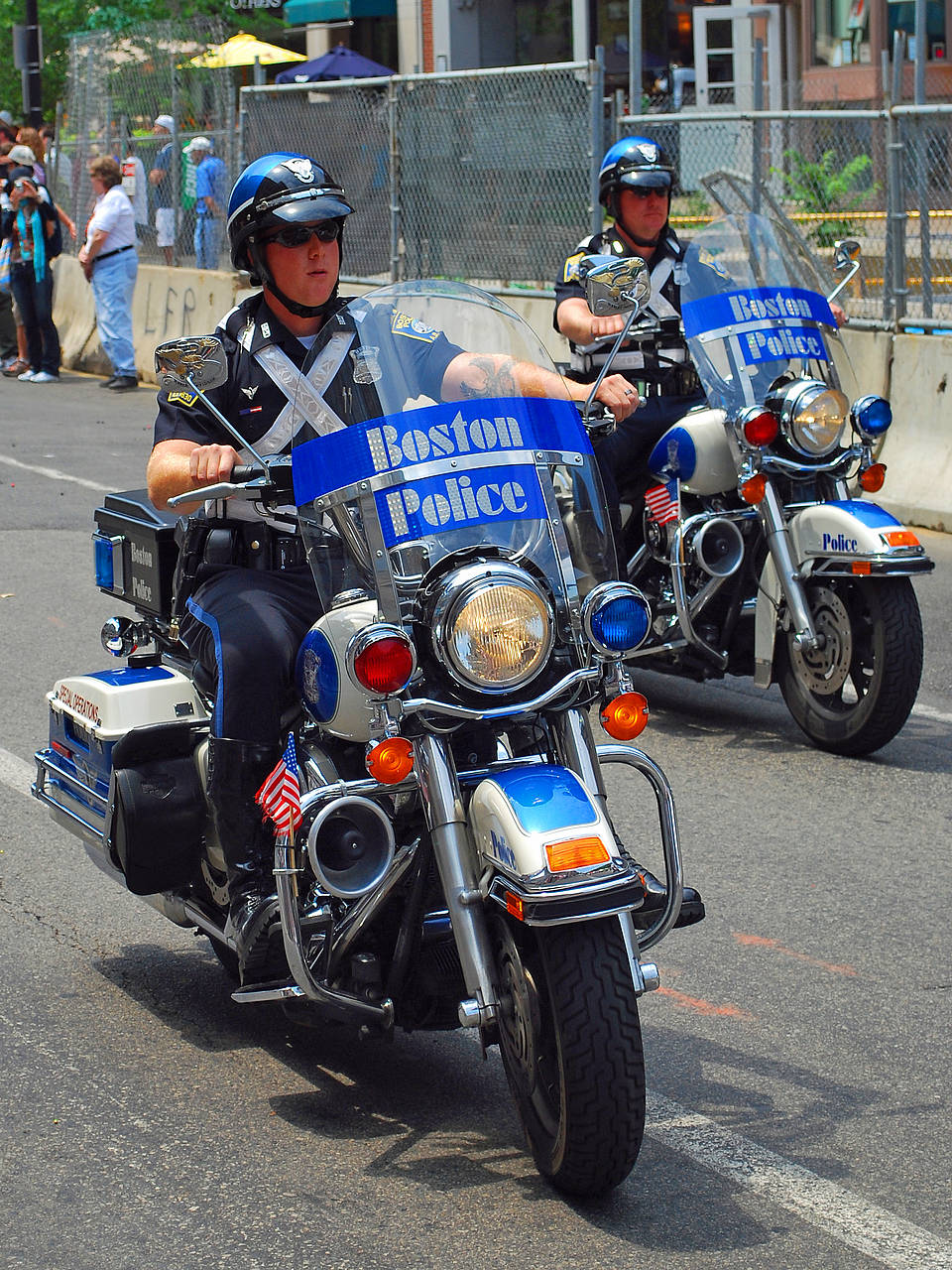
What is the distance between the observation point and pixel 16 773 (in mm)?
6457

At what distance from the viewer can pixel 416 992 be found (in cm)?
379

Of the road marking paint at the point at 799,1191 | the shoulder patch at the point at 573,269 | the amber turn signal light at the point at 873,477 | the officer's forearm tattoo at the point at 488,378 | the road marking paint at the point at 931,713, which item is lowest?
the road marking paint at the point at 799,1191

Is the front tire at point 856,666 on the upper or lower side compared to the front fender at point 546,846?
lower

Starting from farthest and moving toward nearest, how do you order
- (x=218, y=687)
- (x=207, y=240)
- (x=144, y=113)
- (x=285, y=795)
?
(x=144, y=113), (x=207, y=240), (x=218, y=687), (x=285, y=795)

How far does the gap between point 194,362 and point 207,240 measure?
1520 centimetres

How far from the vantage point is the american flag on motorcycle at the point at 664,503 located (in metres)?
7.05

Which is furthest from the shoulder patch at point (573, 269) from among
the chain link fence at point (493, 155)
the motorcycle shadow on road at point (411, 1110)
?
the motorcycle shadow on road at point (411, 1110)

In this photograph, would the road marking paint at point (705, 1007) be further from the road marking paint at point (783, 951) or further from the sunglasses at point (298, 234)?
the sunglasses at point (298, 234)

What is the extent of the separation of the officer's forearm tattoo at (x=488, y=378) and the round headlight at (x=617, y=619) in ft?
1.60

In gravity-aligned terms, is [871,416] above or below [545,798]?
above

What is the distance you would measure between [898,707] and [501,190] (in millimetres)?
8980

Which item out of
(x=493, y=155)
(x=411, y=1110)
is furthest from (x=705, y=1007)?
(x=493, y=155)

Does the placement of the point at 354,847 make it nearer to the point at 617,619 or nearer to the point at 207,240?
the point at 617,619

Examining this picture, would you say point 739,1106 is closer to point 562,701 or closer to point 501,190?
point 562,701
